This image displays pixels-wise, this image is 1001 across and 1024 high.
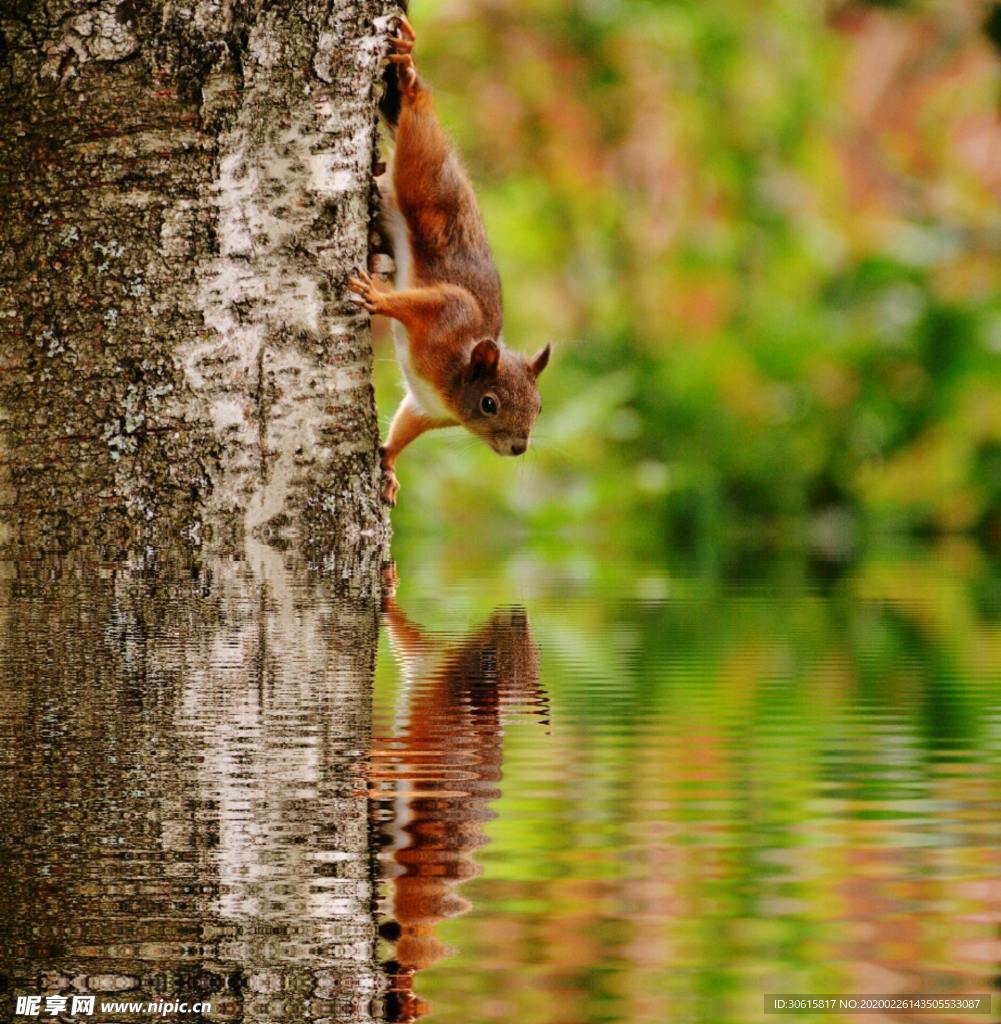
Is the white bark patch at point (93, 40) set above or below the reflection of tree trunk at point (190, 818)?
above

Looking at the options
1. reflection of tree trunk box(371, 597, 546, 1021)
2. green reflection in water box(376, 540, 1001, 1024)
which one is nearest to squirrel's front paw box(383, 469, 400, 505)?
green reflection in water box(376, 540, 1001, 1024)

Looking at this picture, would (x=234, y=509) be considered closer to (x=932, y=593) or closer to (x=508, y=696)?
(x=508, y=696)

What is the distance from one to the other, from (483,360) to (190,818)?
2.31 m

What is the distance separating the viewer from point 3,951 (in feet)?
3.09

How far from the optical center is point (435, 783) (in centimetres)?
119

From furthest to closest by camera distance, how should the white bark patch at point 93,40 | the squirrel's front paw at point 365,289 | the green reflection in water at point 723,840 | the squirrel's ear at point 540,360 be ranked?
the squirrel's ear at point 540,360, the squirrel's front paw at point 365,289, the white bark patch at point 93,40, the green reflection in water at point 723,840

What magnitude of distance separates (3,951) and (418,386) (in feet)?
8.19

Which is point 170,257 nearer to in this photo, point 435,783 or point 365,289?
point 365,289

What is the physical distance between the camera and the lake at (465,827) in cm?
91

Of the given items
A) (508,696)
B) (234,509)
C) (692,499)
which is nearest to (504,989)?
(508,696)

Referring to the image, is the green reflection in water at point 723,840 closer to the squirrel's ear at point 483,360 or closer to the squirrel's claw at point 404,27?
the squirrel's claw at point 404,27

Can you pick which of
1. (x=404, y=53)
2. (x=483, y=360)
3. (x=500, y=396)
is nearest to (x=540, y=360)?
(x=500, y=396)

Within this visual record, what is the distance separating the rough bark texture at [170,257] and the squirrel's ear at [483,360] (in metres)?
0.77

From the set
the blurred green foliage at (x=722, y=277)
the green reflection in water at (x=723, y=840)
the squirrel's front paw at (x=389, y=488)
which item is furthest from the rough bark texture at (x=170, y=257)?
the blurred green foliage at (x=722, y=277)
